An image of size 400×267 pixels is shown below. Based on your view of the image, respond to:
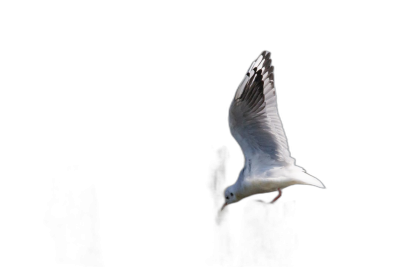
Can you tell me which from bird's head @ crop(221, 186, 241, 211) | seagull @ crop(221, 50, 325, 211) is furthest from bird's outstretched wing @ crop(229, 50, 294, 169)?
bird's head @ crop(221, 186, 241, 211)

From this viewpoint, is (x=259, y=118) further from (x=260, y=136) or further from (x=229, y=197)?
(x=229, y=197)

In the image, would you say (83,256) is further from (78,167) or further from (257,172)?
(257,172)

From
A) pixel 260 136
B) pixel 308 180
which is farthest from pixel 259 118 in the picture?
pixel 308 180

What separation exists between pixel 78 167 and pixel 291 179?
1.36 m

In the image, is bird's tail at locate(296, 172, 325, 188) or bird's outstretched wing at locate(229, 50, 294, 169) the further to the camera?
bird's outstretched wing at locate(229, 50, 294, 169)

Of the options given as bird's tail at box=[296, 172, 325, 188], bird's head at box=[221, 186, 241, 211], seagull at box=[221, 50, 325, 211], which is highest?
seagull at box=[221, 50, 325, 211]

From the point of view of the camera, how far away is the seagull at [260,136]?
10.4 feet

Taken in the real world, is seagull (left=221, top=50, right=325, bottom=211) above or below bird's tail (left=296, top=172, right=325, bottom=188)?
above

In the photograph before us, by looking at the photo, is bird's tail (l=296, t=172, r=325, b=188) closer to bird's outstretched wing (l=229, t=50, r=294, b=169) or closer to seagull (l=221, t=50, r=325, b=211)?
seagull (l=221, t=50, r=325, b=211)

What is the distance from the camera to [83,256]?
9.17ft

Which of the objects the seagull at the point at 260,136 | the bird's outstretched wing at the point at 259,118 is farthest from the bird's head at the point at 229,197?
the bird's outstretched wing at the point at 259,118

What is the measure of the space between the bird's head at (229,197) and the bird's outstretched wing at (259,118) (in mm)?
361

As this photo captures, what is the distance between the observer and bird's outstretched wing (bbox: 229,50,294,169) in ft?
10.4

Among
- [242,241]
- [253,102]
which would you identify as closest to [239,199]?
[242,241]
